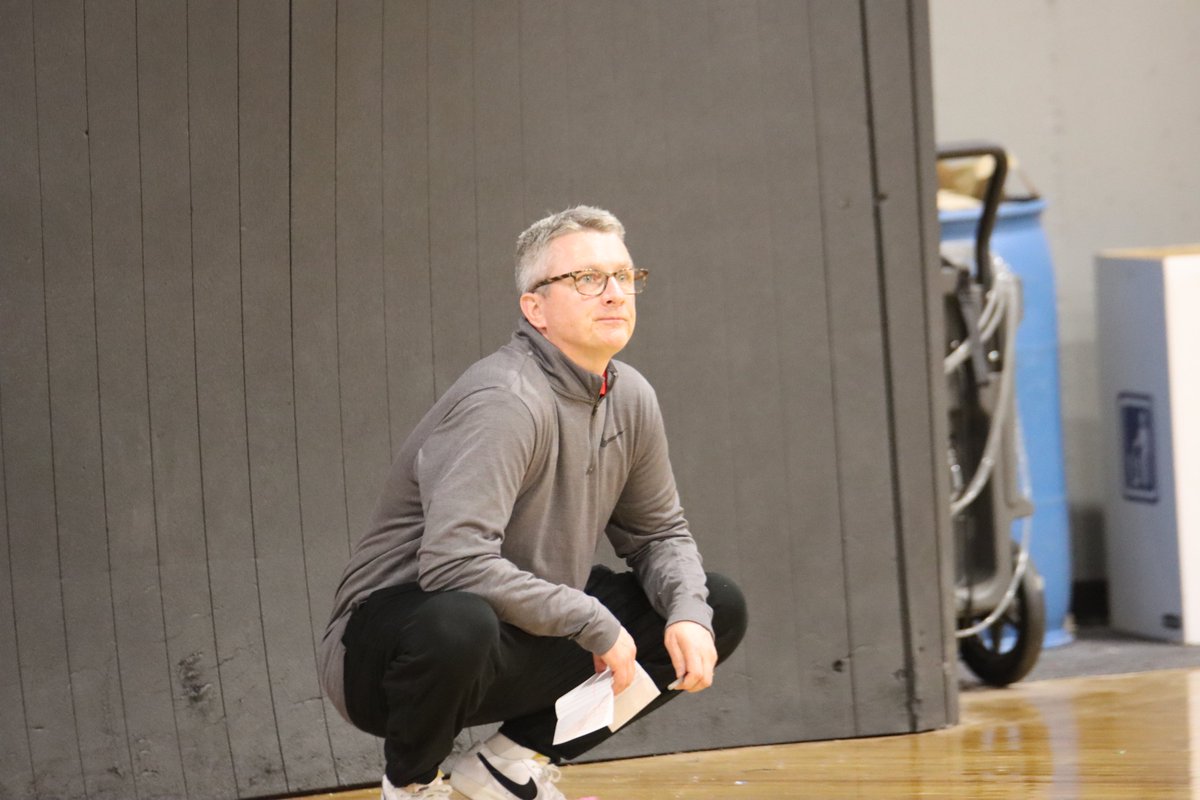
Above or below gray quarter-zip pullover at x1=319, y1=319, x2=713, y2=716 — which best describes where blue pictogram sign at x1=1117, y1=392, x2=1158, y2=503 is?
below

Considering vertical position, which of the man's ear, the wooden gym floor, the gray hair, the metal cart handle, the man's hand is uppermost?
the metal cart handle

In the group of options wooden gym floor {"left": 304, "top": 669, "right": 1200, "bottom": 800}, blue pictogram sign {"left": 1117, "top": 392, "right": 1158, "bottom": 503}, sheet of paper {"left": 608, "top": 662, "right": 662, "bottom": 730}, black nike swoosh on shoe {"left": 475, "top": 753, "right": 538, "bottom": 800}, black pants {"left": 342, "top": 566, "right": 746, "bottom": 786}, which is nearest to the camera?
black pants {"left": 342, "top": 566, "right": 746, "bottom": 786}

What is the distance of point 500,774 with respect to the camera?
92.0 inches

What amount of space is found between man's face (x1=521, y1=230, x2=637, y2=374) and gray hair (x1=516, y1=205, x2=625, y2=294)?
1cm

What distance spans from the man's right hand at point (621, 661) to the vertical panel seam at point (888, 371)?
1081 millimetres

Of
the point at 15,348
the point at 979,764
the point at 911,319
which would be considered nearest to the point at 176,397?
the point at 15,348

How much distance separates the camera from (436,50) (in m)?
2.79

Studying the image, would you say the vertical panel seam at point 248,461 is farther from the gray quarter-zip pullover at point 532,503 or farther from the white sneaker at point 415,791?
the white sneaker at point 415,791

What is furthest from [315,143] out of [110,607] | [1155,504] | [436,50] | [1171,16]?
[1171,16]

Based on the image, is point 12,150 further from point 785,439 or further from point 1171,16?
point 1171,16

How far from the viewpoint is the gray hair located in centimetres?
223

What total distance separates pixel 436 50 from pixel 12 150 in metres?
0.74

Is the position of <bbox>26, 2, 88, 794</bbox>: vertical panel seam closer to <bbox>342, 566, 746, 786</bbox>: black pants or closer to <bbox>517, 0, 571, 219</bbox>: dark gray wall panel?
<bbox>342, 566, 746, 786</bbox>: black pants

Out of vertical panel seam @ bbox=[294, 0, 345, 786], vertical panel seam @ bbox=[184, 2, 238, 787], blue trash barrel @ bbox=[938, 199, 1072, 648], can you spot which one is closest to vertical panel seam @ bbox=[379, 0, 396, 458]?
vertical panel seam @ bbox=[294, 0, 345, 786]
